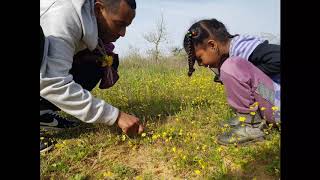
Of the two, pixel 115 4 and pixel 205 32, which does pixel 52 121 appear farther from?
pixel 205 32

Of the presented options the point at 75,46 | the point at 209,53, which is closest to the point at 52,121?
the point at 75,46

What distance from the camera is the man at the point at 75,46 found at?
2.29 metres

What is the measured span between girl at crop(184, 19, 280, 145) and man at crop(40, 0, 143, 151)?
0.52 m

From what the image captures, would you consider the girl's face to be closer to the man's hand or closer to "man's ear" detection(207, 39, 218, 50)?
"man's ear" detection(207, 39, 218, 50)

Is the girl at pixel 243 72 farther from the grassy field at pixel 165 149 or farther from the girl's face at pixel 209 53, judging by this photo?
the grassy field at pixel 165 149

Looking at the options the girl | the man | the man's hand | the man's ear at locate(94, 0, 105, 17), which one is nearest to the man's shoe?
the man

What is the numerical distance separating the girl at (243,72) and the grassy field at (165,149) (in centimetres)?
11

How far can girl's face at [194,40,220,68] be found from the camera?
2866mm

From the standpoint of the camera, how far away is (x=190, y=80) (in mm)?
3807

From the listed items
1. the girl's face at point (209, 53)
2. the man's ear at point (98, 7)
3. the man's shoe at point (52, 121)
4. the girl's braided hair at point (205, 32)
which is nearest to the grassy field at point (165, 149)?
the man's shoe at point (52, 121)

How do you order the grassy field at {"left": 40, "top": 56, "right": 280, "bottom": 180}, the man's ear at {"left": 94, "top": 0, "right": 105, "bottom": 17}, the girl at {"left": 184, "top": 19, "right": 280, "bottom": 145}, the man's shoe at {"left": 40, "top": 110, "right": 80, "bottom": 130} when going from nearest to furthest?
the grassy field at {"left": 40, "top": 56, "right": 280, "bottom": 180}, the girl at {"left": 184, "top": 19, "right": 280, "bottom": 145}, the man's ear at {"left": 94, "top": 0, "right": 105, "bottom": 17}, the man's shoe at {"left": 40, "top": 110, "right": 80, "bottom": 130}

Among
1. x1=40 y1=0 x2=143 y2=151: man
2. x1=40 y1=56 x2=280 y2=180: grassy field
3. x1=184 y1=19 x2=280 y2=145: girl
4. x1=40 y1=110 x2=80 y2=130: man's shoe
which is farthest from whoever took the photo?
x1=40 y1=110 x2=80 y2=130: man's shoe
